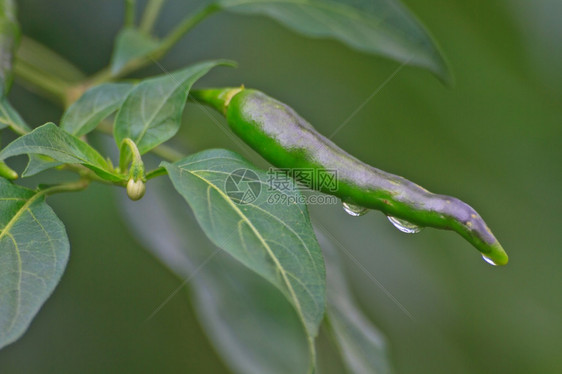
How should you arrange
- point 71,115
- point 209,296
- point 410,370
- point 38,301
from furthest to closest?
1. point 410,370
2. point 209,296
3. point 71,115
4. point 38,301

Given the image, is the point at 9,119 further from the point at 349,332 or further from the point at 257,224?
the point at 349,332

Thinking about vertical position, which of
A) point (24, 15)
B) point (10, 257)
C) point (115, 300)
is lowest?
point (115, 300)

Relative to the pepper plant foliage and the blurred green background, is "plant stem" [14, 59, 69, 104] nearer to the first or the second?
the pepper plant foliage

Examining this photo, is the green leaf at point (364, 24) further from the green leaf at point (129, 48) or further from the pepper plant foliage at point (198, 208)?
the green leaf at point (129, 48)

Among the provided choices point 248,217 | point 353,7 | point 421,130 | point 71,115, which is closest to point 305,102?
point 421,130

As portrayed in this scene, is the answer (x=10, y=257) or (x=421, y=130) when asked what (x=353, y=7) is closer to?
(x=421, y=130)

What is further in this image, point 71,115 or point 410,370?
point 410,370

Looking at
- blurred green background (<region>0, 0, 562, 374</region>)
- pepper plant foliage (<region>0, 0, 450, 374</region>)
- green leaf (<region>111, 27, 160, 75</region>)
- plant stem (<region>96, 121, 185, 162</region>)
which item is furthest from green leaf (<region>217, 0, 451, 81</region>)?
blurred green background (<region>0, 0, 562, 374</region>)
